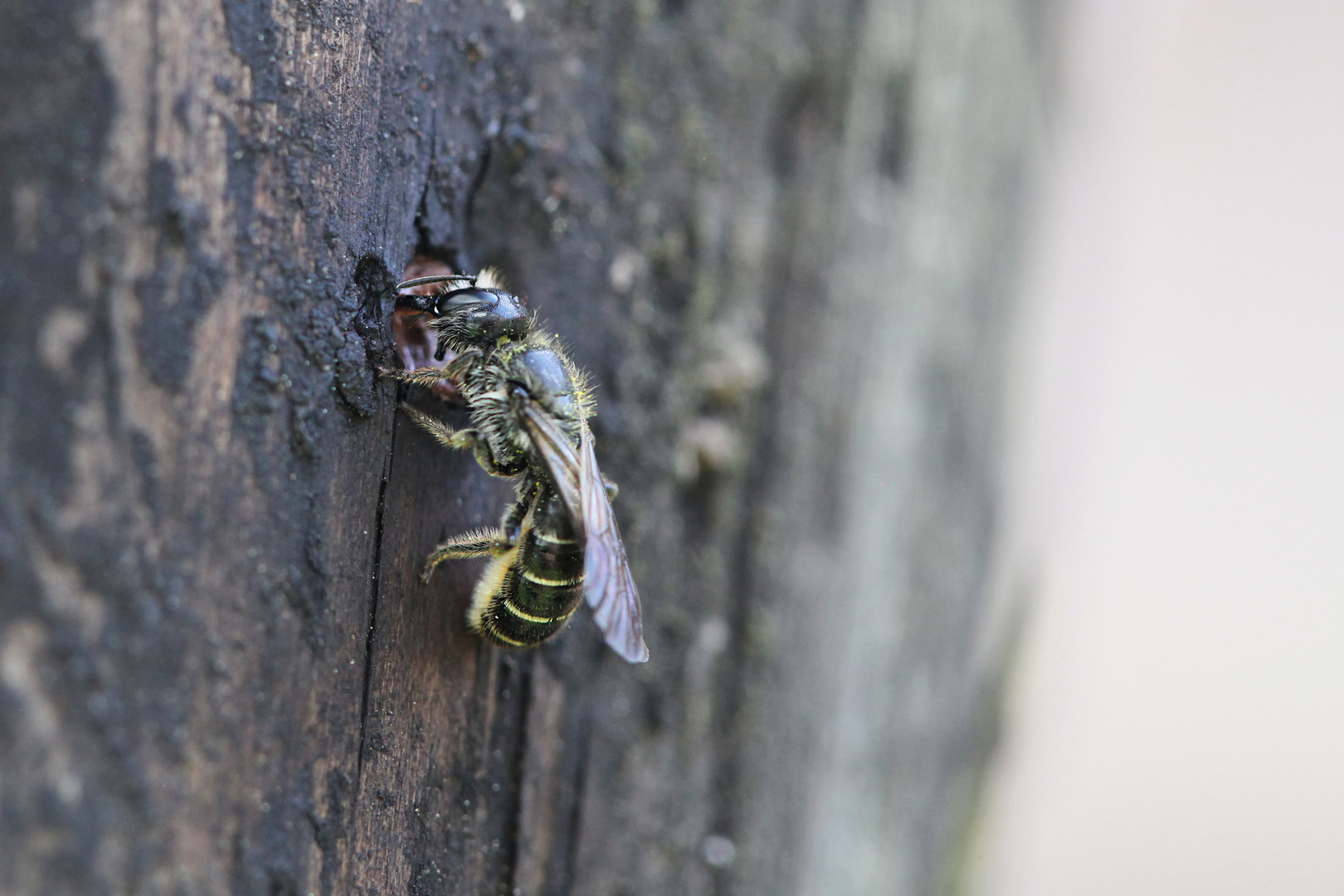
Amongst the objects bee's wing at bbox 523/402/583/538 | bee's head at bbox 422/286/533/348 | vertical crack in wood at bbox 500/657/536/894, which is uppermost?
bee's head at bbox 422/286/533/348

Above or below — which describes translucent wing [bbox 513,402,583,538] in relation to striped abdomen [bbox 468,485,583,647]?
above

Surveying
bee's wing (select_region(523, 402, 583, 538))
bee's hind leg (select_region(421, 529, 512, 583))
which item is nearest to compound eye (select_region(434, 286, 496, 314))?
bee's wing (select_region(523, 402, 583, 538))

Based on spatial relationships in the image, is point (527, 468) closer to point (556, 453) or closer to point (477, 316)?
point (556, 453)

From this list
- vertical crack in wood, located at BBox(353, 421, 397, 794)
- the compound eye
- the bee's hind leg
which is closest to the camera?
vertical crack in wood, located at BBox(353, 421, 397, 794)

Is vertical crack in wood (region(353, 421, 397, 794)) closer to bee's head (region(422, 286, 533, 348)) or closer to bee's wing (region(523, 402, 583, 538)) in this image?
bee's head (region(422, 286, 533, 348))

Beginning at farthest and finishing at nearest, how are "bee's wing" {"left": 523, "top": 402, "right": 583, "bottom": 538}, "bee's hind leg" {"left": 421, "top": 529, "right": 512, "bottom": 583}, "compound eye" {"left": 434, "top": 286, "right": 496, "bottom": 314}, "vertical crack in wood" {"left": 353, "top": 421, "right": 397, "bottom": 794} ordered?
1. "bee's wing" {"left": 523, "top": 402, "right": 583, "bottom": 538}
2. "compound eye" {"left": 434, "top": 286, "right": 496, "bottom": 314}
3. "bee's hind leg" {"left": 421, "top": 529, "right": 512, "bottom": 583}
4. "vertical crack in wood" {"left": 353, "top": 421, "right": 397, "bottom": 794}

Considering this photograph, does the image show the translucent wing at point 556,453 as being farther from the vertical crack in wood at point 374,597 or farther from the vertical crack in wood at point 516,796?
the vertical crack in wood at point 374,597

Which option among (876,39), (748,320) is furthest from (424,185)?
(876,39)

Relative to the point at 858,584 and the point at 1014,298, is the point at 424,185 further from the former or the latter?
the point at 1014,298
